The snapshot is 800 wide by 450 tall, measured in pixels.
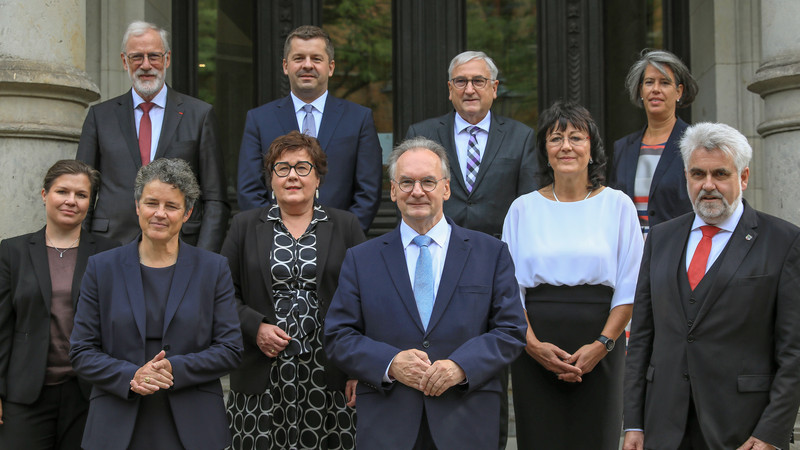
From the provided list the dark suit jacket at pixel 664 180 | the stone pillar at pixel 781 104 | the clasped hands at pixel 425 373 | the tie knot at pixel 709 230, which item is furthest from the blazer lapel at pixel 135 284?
the stone pillar at pixel 781 104

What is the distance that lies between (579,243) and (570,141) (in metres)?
0.52

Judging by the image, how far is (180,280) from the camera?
4090 millimetres

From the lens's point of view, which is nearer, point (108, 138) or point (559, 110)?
point (559, 110)

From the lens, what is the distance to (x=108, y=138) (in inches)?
200

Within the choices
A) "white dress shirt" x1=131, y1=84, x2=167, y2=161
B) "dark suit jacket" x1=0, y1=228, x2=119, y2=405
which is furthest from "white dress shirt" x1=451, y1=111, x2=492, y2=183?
"dark suit jacket" x1=0, y1=228, x2=119, y2=405

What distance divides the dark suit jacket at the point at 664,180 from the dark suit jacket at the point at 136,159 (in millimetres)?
2284

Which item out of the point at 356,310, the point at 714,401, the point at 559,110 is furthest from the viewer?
the point at 559,110

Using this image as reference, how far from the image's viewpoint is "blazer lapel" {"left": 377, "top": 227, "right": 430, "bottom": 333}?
12.7 ft

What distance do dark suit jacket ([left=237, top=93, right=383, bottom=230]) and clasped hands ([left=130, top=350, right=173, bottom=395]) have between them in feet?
4.51

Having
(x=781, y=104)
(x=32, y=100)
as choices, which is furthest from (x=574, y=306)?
(x=32, y=100)

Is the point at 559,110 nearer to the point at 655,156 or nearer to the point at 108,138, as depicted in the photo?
the point at 655,156

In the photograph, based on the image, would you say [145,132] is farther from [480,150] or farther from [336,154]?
[480,150]

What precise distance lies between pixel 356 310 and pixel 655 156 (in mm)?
2229

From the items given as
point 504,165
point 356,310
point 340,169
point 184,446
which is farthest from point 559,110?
point 184,446
